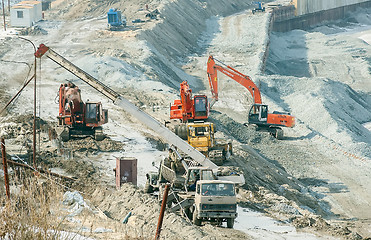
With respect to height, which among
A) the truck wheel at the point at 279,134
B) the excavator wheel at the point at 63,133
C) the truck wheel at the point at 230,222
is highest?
the excavator wheel at the point at 63,133

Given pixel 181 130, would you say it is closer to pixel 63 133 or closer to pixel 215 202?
pixel 63 133

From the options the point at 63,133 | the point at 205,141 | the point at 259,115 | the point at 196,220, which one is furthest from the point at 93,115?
the point at 259,115

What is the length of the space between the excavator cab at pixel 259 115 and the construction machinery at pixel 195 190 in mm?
18250

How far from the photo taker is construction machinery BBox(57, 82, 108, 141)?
1346 inches

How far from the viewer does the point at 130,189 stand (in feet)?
81.8

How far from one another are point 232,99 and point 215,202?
3482 centimetres

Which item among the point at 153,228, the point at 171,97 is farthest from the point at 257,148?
the point at 153,228

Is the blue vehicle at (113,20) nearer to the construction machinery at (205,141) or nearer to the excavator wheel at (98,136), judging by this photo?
the excavator wheel at (98,136)

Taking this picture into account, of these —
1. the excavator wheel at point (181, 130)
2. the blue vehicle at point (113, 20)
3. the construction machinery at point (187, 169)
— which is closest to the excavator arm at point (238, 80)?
the excavator wheel at point (181, 130)

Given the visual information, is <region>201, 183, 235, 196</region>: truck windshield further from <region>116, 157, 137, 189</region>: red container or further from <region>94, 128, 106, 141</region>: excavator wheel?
<region>94, 128, 106, 141</region>: excavator wheel

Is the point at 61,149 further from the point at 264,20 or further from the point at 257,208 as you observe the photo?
the point at 264,20

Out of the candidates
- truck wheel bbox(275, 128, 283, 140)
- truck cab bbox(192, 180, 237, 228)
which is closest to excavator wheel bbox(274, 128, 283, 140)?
truck wheel bbox(275, 128, 283, 140)

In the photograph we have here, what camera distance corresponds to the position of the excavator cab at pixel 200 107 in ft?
132

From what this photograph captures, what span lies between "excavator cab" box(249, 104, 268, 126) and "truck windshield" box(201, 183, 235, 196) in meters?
24.0
